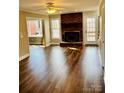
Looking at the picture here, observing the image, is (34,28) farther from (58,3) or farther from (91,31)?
(58,3)

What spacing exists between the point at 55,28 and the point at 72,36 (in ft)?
5.21

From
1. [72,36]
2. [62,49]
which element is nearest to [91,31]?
[72,36]

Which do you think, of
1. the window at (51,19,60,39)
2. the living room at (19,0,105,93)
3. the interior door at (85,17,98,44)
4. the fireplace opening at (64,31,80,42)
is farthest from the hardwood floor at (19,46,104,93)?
the window at (51,19,60,39)

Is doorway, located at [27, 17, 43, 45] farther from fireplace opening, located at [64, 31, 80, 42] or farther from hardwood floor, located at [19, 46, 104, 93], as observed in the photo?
hardwood floor, located at [19, 46, 104, 93]

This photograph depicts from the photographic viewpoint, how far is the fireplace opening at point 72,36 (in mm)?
12078

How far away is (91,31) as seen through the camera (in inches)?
461

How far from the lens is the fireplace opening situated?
12.1 metres

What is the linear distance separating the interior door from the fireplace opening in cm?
68

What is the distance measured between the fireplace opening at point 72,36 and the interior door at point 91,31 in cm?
68

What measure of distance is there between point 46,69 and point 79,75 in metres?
1.35

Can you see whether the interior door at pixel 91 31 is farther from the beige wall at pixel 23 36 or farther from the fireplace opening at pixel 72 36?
the beige wall at pixel 23 36
